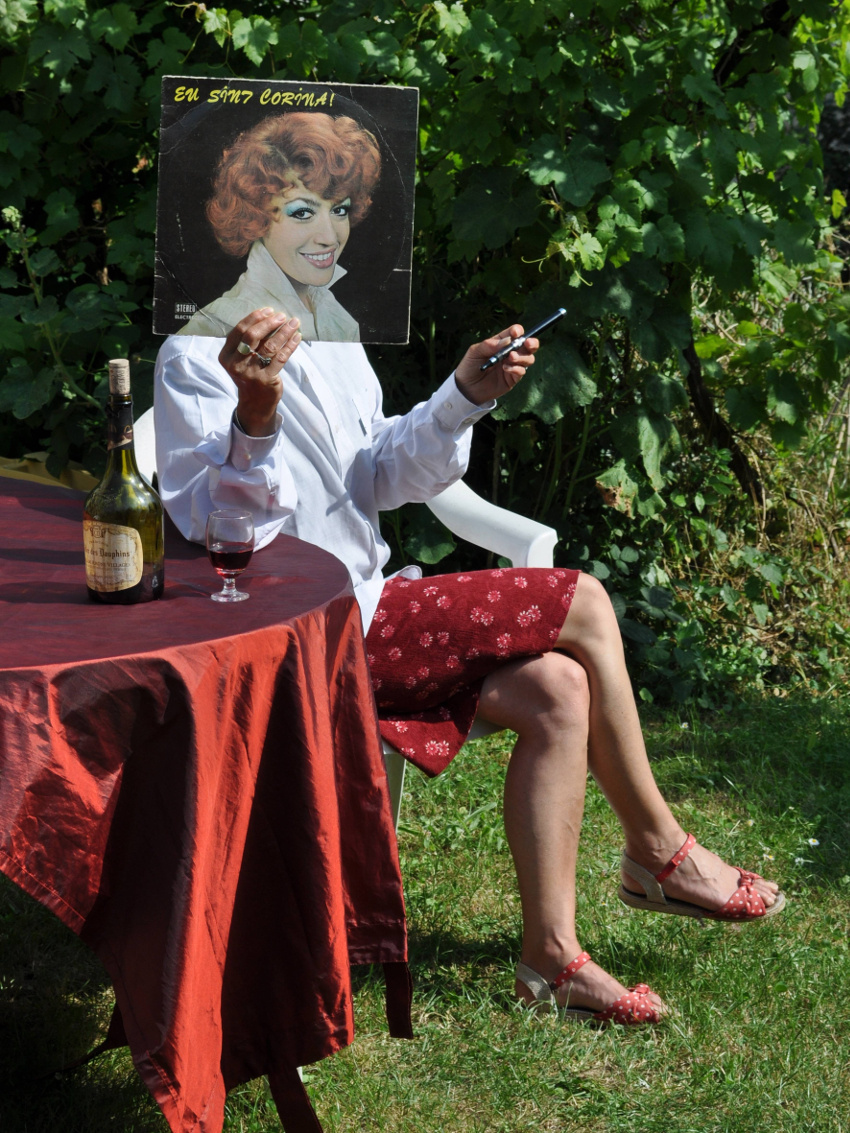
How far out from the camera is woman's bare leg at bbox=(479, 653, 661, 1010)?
213 cm

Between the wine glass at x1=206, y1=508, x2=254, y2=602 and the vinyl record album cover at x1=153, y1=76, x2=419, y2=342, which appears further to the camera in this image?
the vinyl record album cover at x1=153, y1=76, x2=419, y2=342

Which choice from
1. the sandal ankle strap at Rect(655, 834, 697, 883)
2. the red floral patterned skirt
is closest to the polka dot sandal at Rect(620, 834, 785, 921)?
the sandal ankle strap at Rect(655, 834, 697, 883)

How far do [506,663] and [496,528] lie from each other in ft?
1.81

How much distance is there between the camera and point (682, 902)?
2299mm

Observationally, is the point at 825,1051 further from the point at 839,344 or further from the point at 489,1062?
the point at 839,344

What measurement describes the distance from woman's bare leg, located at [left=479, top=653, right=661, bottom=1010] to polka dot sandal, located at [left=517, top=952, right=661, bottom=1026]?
1 cm

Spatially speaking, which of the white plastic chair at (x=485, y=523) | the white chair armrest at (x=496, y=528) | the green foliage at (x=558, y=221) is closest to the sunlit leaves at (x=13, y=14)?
the green foliage at (x=558, y=221)

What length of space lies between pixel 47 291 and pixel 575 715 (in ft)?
8.91

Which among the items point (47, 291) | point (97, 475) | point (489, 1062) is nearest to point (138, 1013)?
point (489, 1062)

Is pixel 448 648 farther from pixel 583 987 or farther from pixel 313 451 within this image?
pixel 583 987

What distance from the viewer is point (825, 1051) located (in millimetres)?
2061

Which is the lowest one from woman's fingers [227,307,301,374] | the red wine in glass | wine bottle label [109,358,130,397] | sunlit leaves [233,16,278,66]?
the red wine in glass

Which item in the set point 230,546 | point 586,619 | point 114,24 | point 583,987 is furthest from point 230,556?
point 114,24

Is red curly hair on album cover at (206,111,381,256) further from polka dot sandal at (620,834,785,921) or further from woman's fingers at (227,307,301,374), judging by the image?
polka dot sandal at (620,834,785,921)
